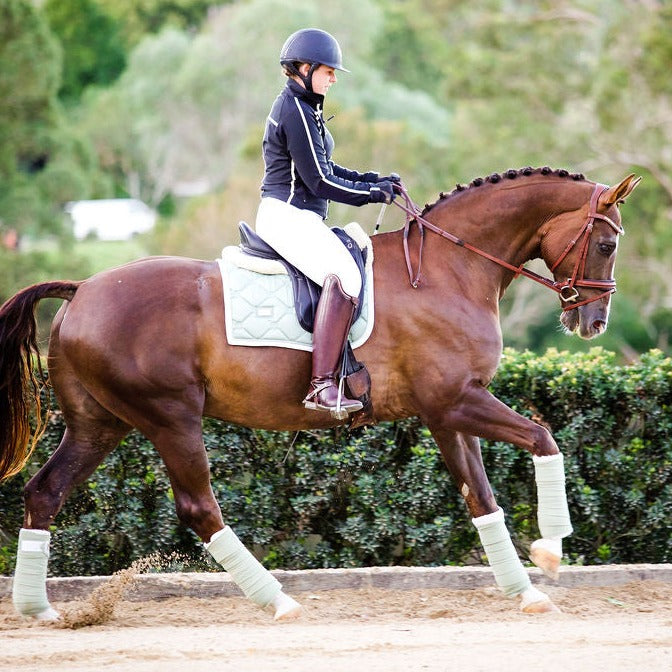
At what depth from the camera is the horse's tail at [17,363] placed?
21.7 feet

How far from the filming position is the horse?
20.9ft

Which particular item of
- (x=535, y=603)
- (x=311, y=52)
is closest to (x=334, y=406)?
(x=535, y=603)

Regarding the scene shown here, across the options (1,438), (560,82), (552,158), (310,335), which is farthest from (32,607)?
(560,82)

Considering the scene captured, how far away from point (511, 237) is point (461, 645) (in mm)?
2403

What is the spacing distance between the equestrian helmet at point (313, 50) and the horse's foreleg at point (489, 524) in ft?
6.99

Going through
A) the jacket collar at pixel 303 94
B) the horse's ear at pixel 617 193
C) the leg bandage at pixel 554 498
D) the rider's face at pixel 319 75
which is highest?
the rider's face at pixel 319 75

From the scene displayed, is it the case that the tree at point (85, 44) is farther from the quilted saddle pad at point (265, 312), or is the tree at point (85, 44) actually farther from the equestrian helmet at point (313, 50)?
the quilted saddle pad at point (265, 312)

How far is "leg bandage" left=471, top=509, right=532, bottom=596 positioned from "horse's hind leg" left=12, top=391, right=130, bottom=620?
7.08 feet

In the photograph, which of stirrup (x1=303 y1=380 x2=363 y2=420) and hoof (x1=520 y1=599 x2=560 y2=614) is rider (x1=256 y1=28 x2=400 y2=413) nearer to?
stirrup (x1=303 y1=380 x2=363 y2=420)

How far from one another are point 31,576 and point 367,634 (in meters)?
1.92

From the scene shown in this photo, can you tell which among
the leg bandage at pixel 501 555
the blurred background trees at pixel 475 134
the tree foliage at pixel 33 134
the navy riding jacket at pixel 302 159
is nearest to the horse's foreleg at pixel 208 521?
the leg bandage at pixel 501 555

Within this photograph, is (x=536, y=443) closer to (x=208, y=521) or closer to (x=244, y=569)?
Answer: (x=244, y=569)

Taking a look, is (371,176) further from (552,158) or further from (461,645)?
(552,158)

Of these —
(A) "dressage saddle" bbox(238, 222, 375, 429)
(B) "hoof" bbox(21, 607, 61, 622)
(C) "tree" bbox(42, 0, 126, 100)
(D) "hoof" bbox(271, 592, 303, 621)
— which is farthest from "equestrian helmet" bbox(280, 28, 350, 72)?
(C) "tree" bbox(42, 0, 126, 100)
